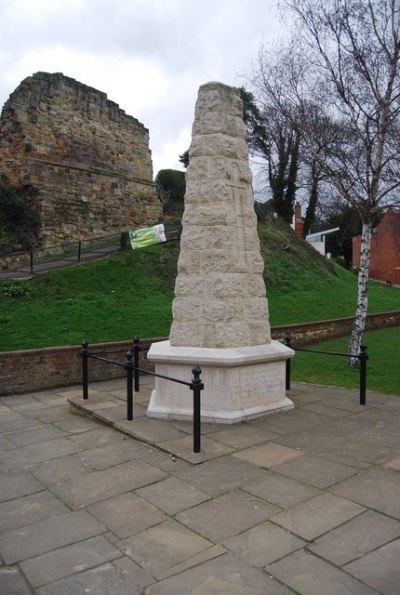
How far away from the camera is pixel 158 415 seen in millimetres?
6363

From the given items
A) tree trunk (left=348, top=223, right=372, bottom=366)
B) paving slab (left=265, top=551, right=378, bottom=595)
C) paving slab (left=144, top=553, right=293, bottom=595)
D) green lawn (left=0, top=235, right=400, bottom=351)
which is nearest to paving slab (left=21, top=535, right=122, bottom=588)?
paving slab (left=144, top=553, right=293, bottom=595)

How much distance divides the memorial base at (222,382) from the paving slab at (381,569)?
2.97 metres

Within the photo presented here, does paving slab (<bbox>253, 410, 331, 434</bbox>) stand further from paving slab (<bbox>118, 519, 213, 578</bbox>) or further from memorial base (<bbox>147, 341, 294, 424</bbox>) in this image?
paving slab (<bbox>118, 519, 213, 578</bbox>)

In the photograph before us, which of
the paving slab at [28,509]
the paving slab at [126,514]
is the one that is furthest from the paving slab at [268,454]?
the paving slab at [28,509]

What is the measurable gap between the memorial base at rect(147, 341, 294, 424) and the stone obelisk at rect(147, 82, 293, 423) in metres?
0.01

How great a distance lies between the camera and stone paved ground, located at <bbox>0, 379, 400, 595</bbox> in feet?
9.89

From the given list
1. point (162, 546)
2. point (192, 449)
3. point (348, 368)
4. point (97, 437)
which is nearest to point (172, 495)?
point (162, 546)

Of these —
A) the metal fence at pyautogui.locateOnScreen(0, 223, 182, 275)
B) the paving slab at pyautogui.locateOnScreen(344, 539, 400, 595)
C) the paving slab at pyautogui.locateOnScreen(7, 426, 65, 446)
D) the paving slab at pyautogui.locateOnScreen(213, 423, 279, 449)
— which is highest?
the metal fence at pyautogui.locateOnScreen(0, 223, 182, 275)

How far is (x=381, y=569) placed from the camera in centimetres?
304

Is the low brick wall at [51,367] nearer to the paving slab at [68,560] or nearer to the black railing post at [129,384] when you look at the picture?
the black railing post at [129,384]

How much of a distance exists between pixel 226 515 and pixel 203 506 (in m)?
0.24

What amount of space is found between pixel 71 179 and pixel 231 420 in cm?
1656

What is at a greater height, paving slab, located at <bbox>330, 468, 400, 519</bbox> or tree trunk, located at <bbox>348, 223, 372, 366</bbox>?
tree trunk, located at <bbox>348, 223, 372, 366</bbox>

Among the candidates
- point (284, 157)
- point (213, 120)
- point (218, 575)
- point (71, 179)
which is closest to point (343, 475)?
point (218, 575)
